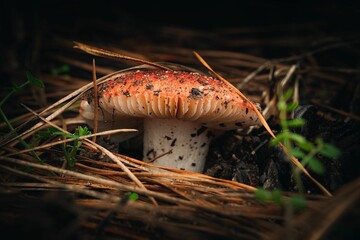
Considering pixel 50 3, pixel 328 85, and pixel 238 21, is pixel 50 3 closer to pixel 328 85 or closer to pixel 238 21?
pixel 238 21

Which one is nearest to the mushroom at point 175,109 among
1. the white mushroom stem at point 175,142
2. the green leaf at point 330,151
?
the white mushroom stem at point 175,142

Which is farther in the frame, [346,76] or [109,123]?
[346,76]

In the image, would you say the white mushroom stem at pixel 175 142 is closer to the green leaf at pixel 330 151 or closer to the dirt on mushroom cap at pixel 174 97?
the dirt on mushroom cap at pixel 174 97

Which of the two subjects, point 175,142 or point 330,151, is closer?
point 330,151

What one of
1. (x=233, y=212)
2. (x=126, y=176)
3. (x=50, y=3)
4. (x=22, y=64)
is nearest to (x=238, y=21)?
(x=50, y=3)

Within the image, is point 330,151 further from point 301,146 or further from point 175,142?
point 175,142

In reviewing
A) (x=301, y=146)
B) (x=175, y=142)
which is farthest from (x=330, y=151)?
(x=175, y=142)

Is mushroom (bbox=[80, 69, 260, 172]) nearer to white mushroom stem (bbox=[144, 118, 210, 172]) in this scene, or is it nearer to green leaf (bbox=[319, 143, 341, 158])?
white mushroom stem (bbox=[144, 118, 210, 172])

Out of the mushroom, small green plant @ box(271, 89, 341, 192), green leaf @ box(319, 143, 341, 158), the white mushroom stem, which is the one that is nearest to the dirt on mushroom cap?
the mushroom
